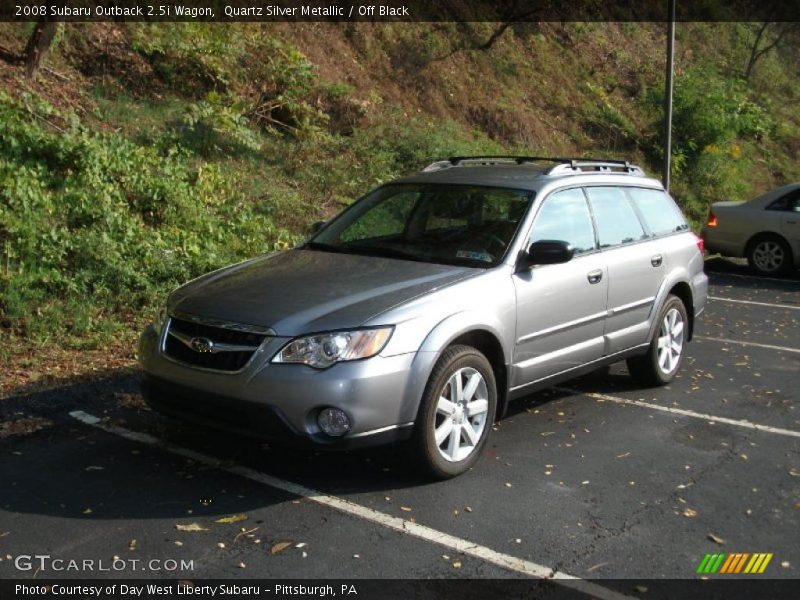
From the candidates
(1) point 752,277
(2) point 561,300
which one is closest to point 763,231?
(1) point 752,277

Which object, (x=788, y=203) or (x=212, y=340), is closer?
(x=212, y=340)

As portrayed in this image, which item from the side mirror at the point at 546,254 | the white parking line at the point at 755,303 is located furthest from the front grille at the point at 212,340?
the white parking line at the point at 755,303

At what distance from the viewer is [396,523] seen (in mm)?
4809

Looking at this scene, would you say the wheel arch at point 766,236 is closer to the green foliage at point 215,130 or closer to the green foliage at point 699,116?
the green foliage at point 699,116

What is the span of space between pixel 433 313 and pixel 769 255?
35.9 feet

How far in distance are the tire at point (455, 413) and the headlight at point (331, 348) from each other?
0.43m

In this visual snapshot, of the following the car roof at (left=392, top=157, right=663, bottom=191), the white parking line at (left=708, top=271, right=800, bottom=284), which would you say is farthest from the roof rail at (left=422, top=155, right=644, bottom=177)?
the white parking line at (left=708, top=271, right=800, bottom=284)

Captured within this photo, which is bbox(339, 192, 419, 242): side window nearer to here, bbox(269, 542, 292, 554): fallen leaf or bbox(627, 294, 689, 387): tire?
bbox(627, 294, 689, 387): tire

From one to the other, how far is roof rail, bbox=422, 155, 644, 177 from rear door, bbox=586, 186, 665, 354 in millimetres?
217

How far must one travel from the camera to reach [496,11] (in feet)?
73.7

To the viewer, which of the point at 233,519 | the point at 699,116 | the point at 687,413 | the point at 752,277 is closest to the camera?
the point at 233,519

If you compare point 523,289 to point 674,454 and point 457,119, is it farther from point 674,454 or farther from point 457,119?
point 457,119

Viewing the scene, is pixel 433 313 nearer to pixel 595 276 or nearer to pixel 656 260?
pixel 595 276

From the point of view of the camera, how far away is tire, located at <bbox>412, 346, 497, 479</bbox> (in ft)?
17.0
